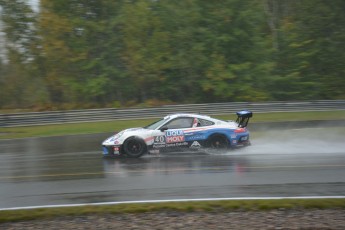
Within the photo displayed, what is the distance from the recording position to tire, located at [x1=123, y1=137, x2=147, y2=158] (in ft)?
45.2

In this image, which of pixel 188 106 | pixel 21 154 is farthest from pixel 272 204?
pixel 188 106

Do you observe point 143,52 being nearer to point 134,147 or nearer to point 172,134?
point 172,134

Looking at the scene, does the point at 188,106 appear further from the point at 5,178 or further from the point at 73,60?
the point at 5,178

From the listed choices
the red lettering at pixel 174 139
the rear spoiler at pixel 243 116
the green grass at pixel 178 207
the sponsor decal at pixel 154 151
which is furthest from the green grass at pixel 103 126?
the green grass at pixel 178 207

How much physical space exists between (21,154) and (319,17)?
2981 cm

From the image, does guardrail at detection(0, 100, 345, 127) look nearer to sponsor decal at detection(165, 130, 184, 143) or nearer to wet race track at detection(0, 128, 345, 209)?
wet race track at detection(0, 128, 345, 209)

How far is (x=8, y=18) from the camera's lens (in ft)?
112

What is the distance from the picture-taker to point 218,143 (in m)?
14.4

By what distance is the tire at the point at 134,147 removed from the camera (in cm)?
1378

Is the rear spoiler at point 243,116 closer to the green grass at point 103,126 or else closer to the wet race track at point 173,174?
the wet race track at point 173,174

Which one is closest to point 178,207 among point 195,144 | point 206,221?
point 206,221

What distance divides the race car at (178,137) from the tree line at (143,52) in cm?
1805

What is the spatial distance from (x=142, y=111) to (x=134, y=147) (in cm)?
1333

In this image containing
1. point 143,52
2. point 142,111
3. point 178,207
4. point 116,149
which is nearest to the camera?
point 178,207
